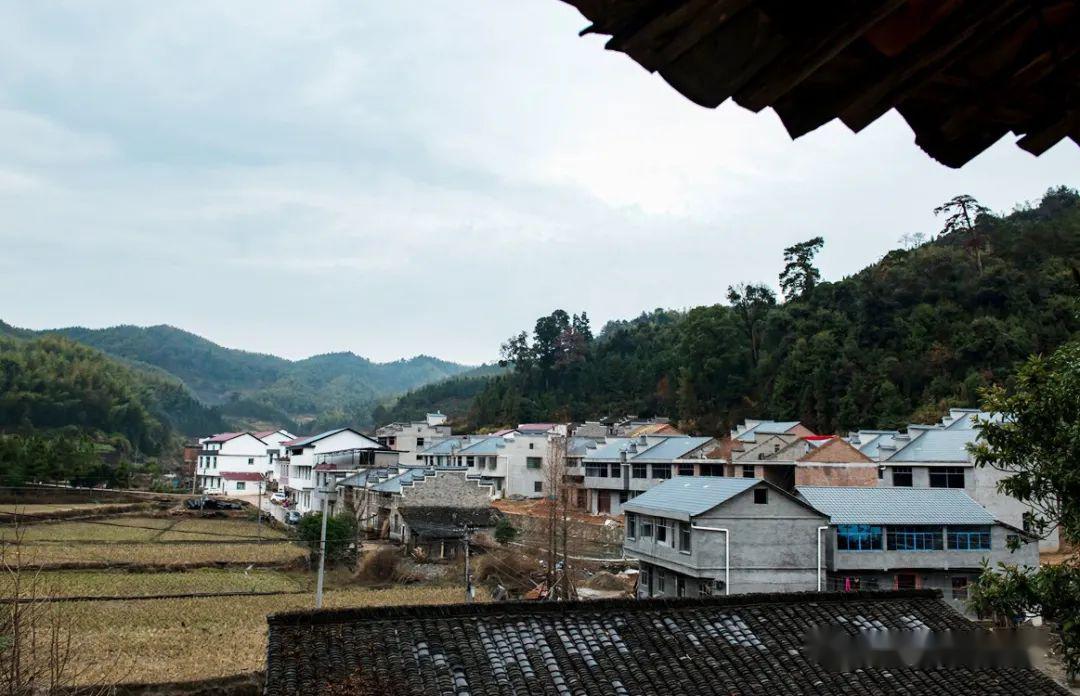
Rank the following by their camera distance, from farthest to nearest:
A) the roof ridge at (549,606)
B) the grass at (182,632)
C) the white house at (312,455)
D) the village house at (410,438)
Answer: the village house at (410,438), the white house at (312,455), the grass at (182,632), the roof ridge at (549,606)

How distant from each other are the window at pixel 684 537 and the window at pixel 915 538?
5.09 m

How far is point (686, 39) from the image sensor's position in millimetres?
1498

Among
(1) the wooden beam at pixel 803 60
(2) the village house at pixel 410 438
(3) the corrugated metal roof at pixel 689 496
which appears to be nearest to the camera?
(1) the wooden beam at pixel 803 60

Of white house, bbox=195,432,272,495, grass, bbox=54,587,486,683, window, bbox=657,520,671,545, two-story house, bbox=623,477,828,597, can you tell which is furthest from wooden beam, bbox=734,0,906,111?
white house, bbox=195,432,272,495

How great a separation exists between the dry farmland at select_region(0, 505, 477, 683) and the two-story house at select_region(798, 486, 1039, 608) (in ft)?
35.9

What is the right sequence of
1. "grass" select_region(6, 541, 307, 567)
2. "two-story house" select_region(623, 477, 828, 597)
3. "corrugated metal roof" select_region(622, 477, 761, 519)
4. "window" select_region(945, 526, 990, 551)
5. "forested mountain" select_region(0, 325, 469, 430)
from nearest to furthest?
"two-story house" select_region(623, 477, 828, 597) → "corrugated metal roof" select_region(622, 477, 761, 519) → "window" select_region(945, 526, 990, 551) → "grass" select_region(6, 541, 307, 567) → "forested mountain" select_region(0, 325, 469, 430)

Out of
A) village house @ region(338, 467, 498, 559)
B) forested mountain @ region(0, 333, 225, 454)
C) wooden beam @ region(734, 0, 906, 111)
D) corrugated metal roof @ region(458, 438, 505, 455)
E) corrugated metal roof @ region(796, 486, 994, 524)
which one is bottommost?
village house @ region(338, 467, 498, 559)

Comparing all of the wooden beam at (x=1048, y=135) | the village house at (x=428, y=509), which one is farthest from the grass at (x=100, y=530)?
the wooden beam at (x=1048, y=135)

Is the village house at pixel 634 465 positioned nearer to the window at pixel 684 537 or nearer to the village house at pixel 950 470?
the village house at pixel 950 470

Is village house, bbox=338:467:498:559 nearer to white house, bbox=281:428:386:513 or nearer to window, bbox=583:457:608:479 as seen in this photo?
white house, bbox=281:428:386:513

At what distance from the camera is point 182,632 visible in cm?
1781

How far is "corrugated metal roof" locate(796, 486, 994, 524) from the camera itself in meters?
20.3

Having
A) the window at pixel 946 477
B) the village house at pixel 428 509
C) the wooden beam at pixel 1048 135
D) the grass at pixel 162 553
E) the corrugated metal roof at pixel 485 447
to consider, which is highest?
the wooden beam at pixel 1048 135

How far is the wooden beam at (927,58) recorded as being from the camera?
159 centimetres
